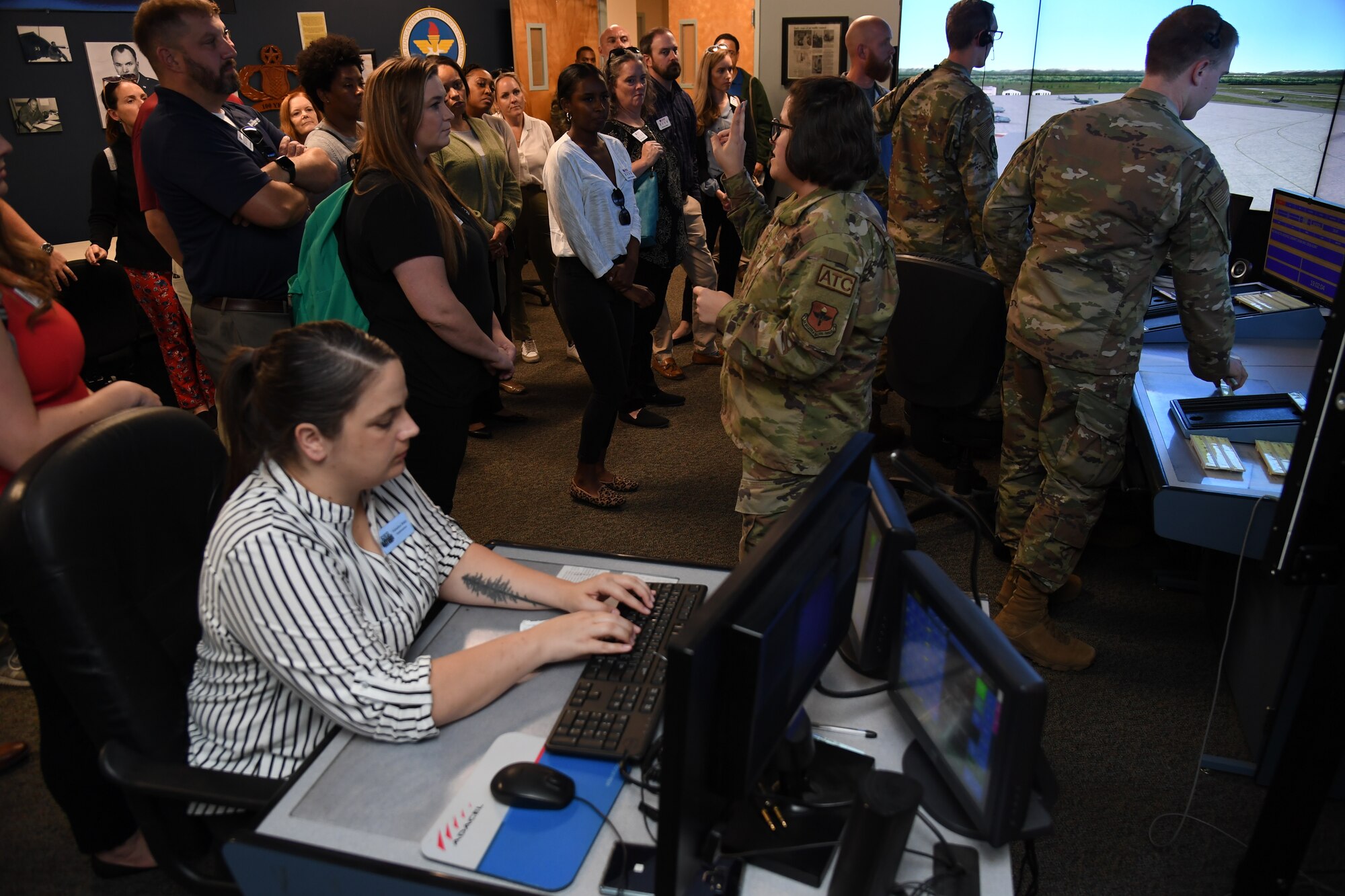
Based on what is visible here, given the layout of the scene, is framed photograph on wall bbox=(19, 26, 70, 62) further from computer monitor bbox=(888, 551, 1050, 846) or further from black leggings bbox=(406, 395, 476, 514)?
computer monitor bbox=(888, 551, 1050, 846)

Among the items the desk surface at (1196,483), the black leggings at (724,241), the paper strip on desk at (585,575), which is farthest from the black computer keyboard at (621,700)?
the black leggings at (724,241)

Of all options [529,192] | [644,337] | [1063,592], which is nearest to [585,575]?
[1063,592]

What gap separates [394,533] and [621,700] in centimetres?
45

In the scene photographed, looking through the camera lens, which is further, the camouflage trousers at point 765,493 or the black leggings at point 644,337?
the black leggings at point 644,337

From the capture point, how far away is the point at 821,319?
1.68 meters

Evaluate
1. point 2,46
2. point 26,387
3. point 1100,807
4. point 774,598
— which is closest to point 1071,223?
point 1100,807

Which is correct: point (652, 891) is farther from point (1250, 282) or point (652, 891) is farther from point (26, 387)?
point (1250, 282)

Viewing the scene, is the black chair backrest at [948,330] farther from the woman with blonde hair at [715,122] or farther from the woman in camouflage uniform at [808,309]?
the woman with blonde hair at [715,122]

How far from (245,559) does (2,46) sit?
4.11m

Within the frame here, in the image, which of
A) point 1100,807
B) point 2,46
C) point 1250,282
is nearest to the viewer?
point 1100,807

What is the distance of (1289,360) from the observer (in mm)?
2664

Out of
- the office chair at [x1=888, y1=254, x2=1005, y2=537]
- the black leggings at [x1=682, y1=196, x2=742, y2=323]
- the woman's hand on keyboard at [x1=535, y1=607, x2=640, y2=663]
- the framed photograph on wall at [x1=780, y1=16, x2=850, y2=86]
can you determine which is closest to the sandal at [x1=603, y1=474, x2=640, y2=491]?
the office chair at [x1=888, y1=254, x2=1005, y2=537]

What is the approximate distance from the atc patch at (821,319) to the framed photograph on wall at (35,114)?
4.11m

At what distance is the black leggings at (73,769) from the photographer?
1.54 metres
